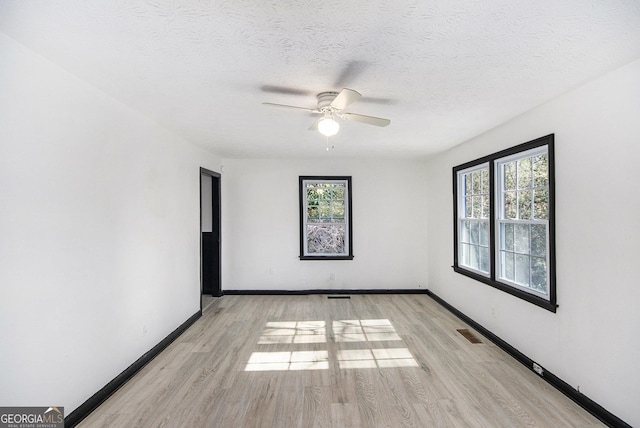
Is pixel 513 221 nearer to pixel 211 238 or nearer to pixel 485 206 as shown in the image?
pixel 485 206

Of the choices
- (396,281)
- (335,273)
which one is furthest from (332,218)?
(396,281)

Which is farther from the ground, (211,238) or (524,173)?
(524,173)

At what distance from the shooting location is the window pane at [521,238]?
326 cm

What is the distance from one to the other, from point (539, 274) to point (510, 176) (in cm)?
110

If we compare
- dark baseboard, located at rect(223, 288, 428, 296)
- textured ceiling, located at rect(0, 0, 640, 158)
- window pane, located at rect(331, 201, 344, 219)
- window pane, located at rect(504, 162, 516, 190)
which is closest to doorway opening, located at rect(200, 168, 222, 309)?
dark baseboard, located at rect(223, 288, 428, 296)

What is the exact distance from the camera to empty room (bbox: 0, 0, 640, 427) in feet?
5.74

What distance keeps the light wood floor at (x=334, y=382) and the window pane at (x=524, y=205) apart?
1.47 metres

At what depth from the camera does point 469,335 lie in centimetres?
389

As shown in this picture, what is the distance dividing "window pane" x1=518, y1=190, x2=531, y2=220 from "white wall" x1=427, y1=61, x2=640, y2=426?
0.44 m

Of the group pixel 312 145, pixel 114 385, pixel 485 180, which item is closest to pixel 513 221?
pixel 485 180

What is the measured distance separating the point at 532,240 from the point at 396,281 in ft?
10.1

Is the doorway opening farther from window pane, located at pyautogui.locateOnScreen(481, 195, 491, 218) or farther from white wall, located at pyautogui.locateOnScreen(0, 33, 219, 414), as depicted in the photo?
window pane, located at pyautogui.locateOnScreen(481, 195, 491, 218)

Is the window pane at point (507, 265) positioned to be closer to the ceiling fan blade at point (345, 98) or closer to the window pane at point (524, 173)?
the window pane at point (524, 173)

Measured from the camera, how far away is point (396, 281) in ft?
19.7
